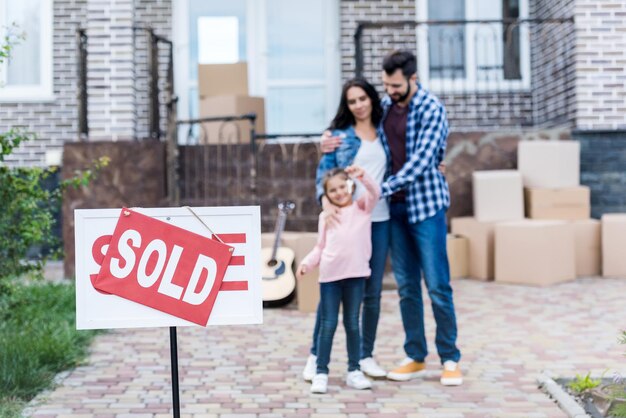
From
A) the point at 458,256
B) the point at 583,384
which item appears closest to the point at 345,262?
the point at 583,384

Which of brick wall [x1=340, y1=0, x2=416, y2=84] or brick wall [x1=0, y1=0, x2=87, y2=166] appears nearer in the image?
brick wall [x1=0, y1=0, x2=87, y2=166]

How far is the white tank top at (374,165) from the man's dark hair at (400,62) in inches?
17.0

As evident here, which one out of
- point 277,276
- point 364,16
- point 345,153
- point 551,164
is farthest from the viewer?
point 364,16

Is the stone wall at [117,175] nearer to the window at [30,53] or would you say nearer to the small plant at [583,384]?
the window at [30,53]

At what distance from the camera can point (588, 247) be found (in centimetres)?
924

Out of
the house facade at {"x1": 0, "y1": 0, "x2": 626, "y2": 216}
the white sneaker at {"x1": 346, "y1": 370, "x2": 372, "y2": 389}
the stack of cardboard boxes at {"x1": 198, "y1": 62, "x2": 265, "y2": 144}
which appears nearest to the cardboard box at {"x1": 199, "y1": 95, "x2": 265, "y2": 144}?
the stack of cardboard boxes at {"x1": 198, "y1": 62, "x2": 265, "y2": 144}

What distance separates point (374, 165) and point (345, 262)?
610 millimetres

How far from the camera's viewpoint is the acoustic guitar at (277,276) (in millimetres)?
7652

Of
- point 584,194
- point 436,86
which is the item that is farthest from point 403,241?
point 436,86

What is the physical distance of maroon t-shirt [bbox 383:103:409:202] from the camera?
16.5ft

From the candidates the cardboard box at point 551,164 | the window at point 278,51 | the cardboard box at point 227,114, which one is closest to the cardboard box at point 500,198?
the cardboard box at point 551,164

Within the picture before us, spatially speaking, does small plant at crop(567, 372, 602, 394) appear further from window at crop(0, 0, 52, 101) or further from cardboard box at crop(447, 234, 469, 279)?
window at crop(0, 0, 52, 101)

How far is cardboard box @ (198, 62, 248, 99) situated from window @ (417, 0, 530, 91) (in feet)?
8.30

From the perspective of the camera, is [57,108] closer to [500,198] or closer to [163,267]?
[500,198]
